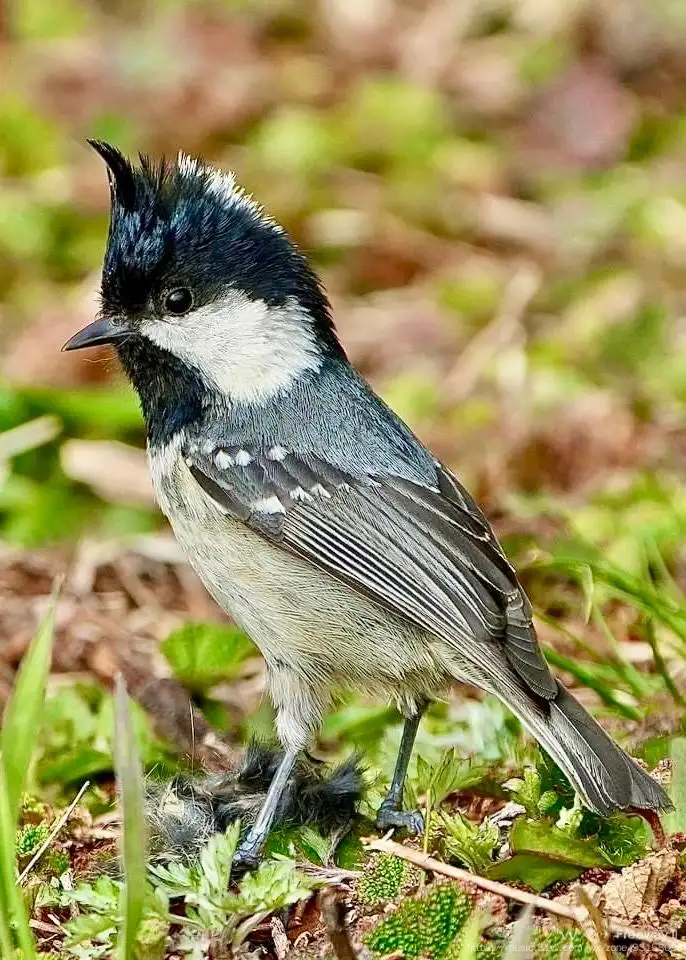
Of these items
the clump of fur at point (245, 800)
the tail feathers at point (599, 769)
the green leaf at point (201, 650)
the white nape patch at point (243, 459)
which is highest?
the white nape patch at point (243, 459)

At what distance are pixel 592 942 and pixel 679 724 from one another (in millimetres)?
769

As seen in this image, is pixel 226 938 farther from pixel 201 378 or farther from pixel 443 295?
pixel 443 295

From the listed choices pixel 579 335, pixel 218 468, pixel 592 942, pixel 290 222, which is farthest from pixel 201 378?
pixel 290 222

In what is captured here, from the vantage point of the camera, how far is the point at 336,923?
2.09m

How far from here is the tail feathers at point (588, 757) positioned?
2207mm

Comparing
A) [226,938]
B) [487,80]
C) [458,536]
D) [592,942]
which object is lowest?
[226,938]

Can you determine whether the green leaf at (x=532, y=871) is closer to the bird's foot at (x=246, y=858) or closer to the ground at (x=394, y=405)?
the ground at (x=394, y=405)

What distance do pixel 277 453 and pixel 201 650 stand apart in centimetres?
59

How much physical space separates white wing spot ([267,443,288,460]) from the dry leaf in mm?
953

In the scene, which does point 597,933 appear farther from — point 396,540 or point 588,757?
point 396,540

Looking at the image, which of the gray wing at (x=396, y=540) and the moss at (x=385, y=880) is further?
the gray wing at (x=396, y=540)

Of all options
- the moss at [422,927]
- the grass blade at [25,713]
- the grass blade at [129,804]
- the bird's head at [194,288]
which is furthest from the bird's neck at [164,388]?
the moss at [422,927]

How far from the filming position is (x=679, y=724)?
2705 mm

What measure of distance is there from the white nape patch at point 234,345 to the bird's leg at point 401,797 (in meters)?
0.67
